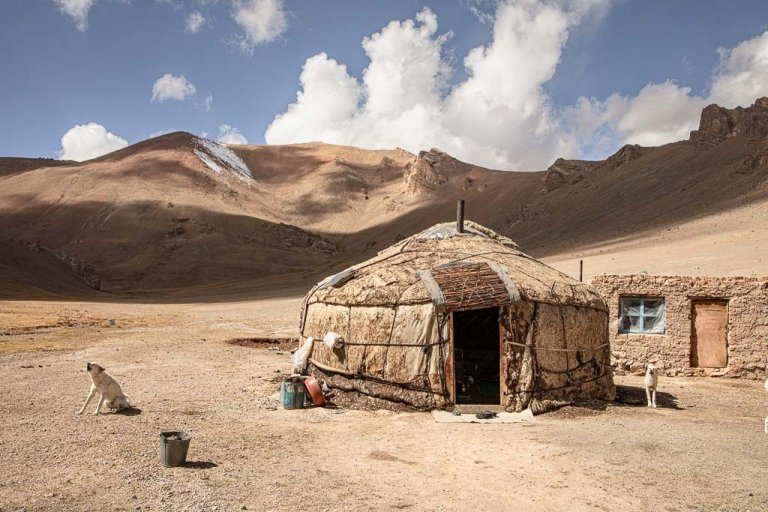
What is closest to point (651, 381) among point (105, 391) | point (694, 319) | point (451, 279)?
point (451, 279)

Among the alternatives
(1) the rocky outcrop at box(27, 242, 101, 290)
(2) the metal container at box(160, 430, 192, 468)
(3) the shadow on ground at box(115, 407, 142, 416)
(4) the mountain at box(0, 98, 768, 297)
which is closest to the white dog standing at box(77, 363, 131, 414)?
(3) the shadow on ground at box(115, 407, 142, 416)

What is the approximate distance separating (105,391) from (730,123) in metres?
45.9

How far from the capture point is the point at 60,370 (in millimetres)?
11625

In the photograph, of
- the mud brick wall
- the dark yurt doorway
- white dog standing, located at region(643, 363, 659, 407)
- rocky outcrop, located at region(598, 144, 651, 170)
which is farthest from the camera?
rocky outcrop, located at region(598, 144, 651, 170)

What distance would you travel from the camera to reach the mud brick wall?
39.2ft

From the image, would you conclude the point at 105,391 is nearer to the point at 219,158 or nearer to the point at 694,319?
the point at 694,319

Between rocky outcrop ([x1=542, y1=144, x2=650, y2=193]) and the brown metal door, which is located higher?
rocky outcrop ([x1=542, y1=144, x2=650, y2=193])

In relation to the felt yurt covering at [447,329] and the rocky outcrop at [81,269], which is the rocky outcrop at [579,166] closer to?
the rocky outcrop at [81,269]

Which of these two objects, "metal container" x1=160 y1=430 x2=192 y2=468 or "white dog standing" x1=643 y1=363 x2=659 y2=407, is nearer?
"metal container" x1=160 y1=430 x2=192 y2=468

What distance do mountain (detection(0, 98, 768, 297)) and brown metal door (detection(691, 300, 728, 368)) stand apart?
32.7ft

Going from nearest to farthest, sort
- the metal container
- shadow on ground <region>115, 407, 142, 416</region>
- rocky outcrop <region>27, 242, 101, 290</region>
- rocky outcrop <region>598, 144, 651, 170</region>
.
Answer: the metal container, shadow on ground <region>115, 407, 142, 416</region>, rocky outcrop <region>27, 242, 101, 290</region>, rocky outcrop <region>598, 144, 651, 170</region>

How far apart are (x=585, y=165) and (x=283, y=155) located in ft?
155

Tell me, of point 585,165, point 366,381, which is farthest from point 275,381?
point 585,165

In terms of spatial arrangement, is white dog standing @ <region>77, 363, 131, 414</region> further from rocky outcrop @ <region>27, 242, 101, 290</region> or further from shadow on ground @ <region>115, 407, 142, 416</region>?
rocky outcrop @ <region>27, 242, 101, 290</region>
